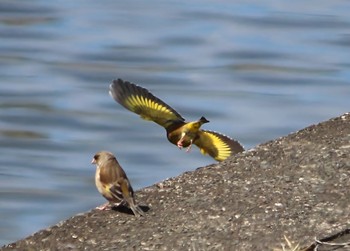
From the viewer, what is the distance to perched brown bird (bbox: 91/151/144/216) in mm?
5410

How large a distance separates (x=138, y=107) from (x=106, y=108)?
4.00 m

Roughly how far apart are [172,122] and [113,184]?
1.51 meters

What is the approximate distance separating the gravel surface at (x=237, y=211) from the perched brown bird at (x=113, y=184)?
0.14 feet

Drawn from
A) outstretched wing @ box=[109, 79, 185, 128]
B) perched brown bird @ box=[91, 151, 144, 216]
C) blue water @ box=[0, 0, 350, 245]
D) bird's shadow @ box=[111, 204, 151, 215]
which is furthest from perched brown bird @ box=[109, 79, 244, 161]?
blue water @ box=[0, 0, 350, 245]

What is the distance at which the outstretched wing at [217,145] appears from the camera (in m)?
6.90

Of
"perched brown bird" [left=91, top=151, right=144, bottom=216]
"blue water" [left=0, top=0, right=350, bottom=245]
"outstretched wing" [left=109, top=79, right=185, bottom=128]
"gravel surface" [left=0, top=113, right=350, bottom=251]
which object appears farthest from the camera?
"blue water" [left=0, top=0, right=350, bottom=245]

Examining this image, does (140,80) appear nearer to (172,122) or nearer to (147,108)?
(172,122)

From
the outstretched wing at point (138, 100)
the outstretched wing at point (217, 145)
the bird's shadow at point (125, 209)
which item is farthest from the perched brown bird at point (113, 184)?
the outstretched wing at point (217, 145)

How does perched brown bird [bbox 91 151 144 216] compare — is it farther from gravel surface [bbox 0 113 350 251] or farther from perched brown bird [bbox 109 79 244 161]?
perched brown bird [bbox 109 79 244 161]

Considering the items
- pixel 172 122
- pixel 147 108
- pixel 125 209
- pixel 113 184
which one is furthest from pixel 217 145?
pixel 125 209

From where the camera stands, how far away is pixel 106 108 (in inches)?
428

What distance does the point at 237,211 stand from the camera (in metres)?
5.36

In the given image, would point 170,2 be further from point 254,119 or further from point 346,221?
point 346,221

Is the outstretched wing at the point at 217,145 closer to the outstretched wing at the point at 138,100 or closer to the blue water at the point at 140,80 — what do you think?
the outstretched wing at the point at 138,100
